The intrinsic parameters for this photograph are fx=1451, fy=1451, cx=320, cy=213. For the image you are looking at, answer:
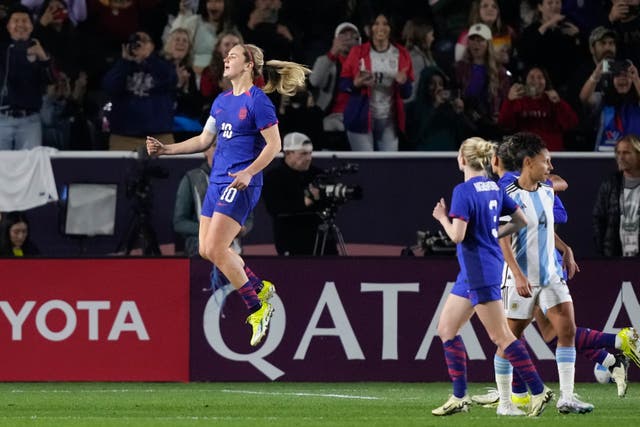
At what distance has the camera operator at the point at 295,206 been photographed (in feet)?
47.7

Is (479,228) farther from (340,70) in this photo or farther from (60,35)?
(60,35)

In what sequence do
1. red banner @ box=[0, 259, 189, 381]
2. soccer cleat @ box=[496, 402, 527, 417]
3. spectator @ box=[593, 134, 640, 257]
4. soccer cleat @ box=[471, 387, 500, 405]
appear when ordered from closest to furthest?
soccer cleat @ box=[496, 402, 527, 417] → soccer cleat @ box=[471, 387, 500, 405] → red banner @ box=[0, 259, 189, 381] → spectator @ box=[593, 134, 640, 257]

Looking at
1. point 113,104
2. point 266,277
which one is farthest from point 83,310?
point 113,104

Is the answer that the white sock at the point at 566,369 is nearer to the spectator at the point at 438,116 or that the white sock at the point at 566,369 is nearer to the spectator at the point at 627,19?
the spectator at the point at 438,116

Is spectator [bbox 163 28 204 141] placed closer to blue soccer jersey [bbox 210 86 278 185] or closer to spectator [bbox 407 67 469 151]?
spectator [bbox 407 67 469 151]

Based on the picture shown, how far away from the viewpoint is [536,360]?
13508 millimetres

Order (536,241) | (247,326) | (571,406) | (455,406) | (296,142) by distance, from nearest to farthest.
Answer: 1. (455,406)
2. (571,406)
3. (536,241)
4. (247,326)
5. (296,142)

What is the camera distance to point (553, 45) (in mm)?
16656

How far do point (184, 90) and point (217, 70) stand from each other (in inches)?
24.0

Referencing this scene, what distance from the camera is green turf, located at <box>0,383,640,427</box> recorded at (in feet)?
31.0

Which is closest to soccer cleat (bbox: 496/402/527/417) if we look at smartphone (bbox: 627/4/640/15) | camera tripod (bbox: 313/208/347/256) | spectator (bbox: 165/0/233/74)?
camera tripod (bbox: 313/208/347/256)

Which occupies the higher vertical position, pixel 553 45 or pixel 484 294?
pixel 553 45

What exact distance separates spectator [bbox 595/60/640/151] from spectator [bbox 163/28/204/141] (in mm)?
4451

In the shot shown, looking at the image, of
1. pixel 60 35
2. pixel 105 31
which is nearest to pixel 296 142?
pixel 105 31
